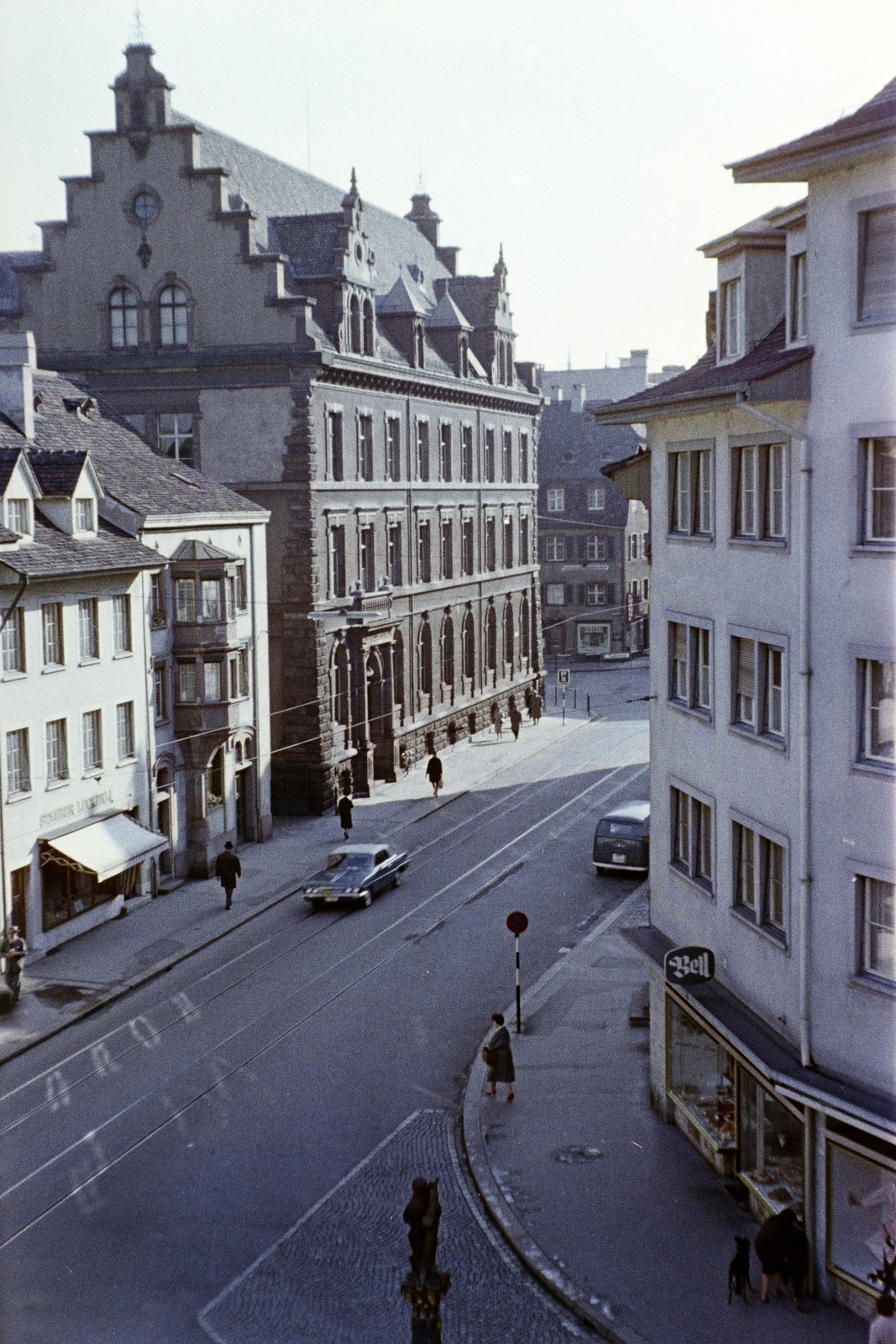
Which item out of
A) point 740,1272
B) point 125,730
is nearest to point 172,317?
point 125,730

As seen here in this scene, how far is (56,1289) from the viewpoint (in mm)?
20875

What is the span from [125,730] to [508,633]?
128 ft

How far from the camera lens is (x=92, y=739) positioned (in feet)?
131

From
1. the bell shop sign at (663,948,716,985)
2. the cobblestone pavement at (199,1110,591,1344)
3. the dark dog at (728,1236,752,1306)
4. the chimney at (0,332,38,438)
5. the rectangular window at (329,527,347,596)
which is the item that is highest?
the chimney at (0,332,38,438)

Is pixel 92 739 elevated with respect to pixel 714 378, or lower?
lower

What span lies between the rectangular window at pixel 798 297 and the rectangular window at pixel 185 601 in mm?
26064

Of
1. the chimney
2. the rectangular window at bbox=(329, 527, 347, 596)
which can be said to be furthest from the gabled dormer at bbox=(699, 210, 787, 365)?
the rectangular window at bbox=(329, 527, 347, 596)

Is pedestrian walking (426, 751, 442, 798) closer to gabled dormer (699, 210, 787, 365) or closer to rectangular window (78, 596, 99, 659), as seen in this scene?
rectangular window (78, 596, 99, 659)

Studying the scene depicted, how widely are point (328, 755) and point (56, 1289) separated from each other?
34.7 m

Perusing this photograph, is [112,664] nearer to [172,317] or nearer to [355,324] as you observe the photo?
[172,317]

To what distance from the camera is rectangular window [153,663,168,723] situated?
43.6 m

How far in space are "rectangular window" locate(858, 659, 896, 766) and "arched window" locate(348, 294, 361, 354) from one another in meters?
40.9

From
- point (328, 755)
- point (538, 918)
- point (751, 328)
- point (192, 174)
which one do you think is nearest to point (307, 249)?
point (192, 174)

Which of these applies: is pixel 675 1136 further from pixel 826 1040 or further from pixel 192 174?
pixel 192 174
